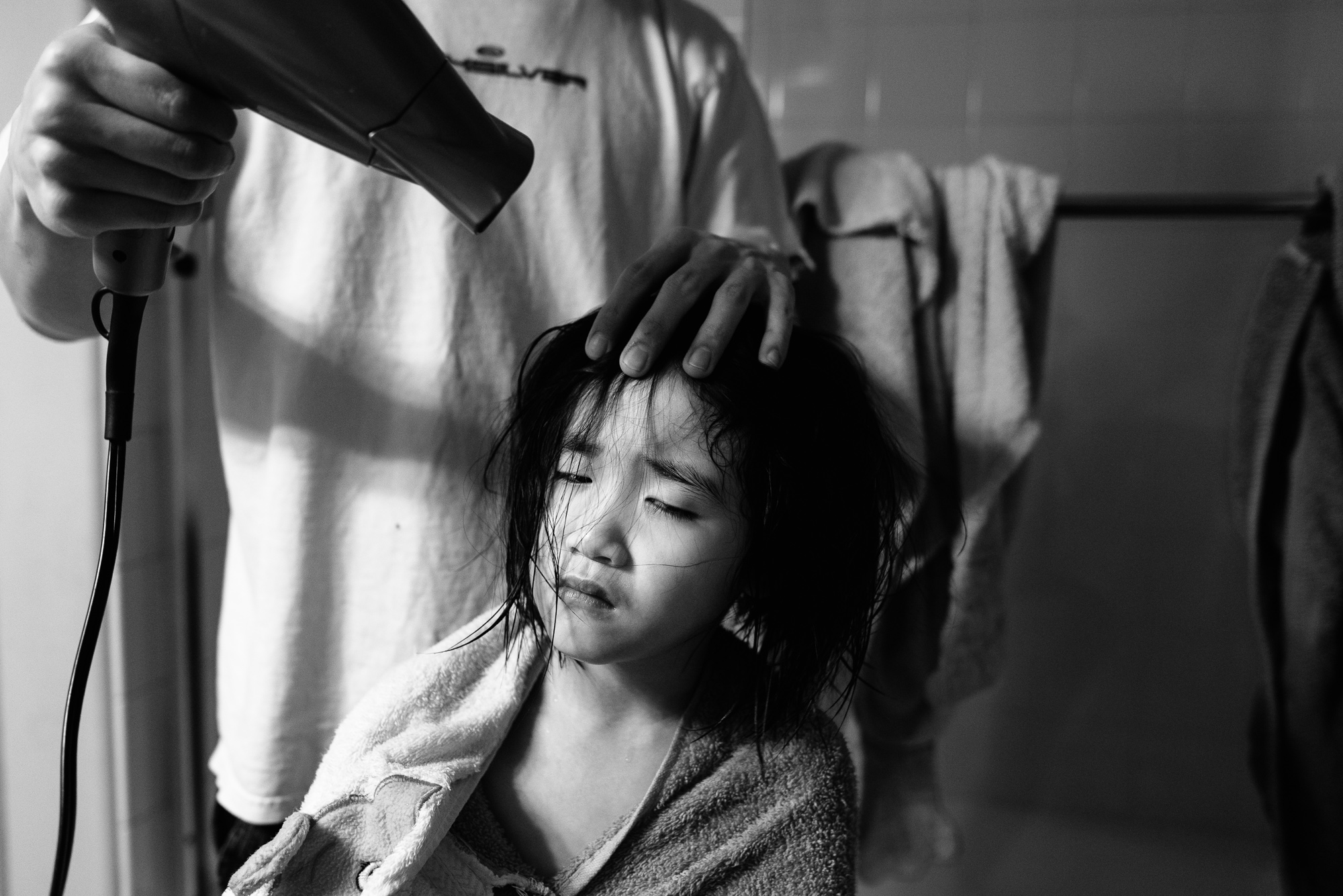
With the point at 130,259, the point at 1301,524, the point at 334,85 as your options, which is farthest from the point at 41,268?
the point at 1301,524

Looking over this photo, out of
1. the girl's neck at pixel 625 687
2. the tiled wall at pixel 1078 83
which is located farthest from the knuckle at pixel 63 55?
the tiled wall at pixel 1078 83

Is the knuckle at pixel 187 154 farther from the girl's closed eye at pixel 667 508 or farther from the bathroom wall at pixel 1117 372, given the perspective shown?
the bathroom wall at pixel 1117 372

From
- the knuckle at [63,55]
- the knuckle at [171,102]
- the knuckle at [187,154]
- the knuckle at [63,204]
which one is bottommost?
the knuckle at [63,204]

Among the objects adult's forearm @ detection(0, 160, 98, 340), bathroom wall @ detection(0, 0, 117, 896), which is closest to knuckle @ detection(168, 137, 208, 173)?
adult's forearm @ detection(0, 160, 98, 340)

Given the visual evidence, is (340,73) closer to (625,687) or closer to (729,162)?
(625,687)

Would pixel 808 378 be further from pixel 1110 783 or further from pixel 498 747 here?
pixel 1110 783

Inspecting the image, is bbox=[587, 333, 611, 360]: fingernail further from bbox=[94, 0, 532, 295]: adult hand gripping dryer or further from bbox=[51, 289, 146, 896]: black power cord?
bbox=[51, 289, 146, 896]: black power cord

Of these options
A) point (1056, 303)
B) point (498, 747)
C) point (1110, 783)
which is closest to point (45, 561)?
point (498, 747)

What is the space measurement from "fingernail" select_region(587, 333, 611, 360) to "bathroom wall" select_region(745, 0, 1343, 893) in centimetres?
101

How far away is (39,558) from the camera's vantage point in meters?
0.92

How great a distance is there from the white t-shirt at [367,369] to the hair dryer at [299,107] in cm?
23

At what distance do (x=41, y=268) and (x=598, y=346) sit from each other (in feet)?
0.98

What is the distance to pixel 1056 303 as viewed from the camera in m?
1.38

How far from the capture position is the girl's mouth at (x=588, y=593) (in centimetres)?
45
